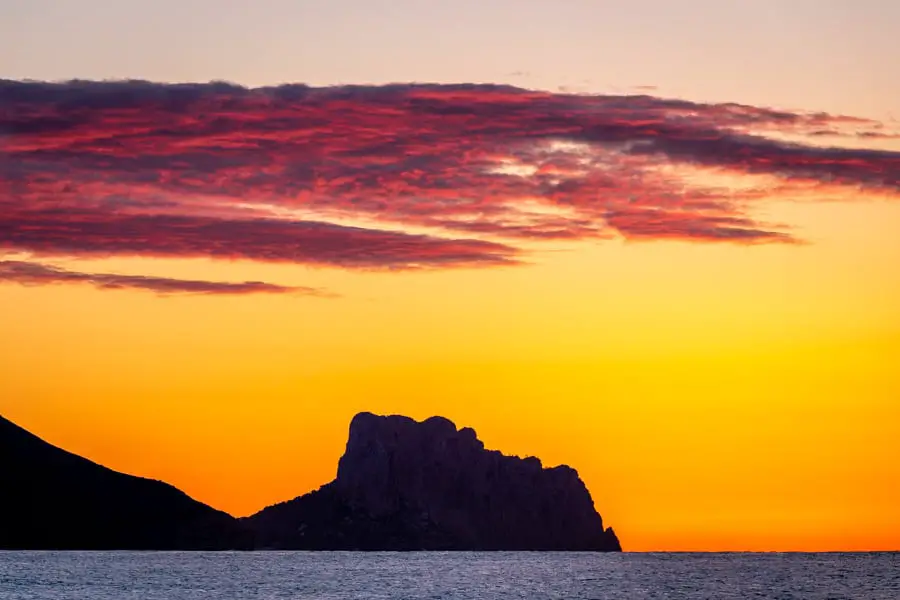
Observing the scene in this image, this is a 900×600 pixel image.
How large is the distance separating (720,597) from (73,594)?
8100 centimetres

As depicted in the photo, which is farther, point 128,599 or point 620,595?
point 620,595

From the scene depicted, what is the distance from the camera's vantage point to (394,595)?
191 metres

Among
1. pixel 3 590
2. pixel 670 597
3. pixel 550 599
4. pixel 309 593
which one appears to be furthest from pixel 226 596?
pixel 670 597

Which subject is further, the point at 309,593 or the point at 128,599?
the point at 309,593

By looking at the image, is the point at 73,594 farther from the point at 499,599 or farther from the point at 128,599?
the point at 499,599

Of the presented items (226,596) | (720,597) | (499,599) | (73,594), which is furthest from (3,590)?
(720,597)

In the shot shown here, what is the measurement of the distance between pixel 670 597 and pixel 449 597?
28.5 metres

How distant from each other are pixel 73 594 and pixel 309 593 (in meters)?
30.2

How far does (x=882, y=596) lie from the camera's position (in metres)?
196

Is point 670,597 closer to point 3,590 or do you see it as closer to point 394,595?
point 394,595

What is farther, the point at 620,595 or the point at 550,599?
the point at 620,595

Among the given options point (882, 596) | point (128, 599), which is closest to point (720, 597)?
point (882, 596)

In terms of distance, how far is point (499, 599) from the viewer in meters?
184

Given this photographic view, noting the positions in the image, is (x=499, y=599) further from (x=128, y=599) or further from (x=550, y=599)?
(x=128, y=599)
